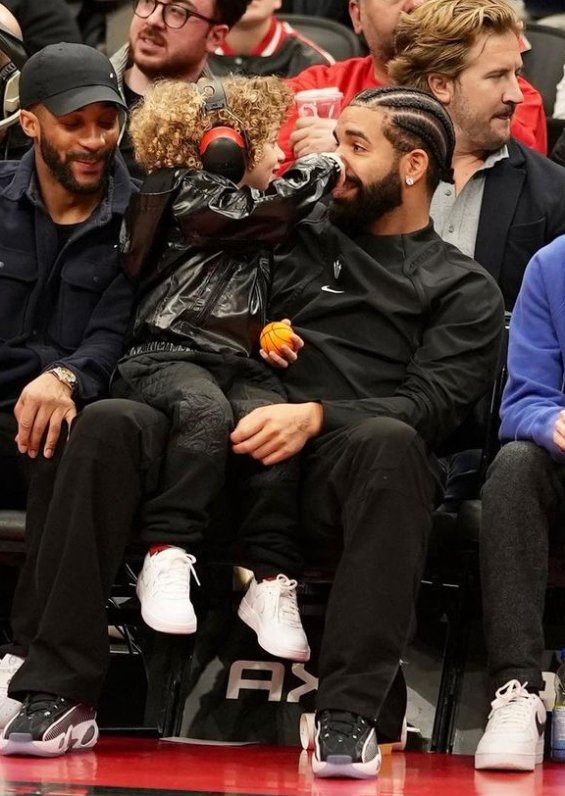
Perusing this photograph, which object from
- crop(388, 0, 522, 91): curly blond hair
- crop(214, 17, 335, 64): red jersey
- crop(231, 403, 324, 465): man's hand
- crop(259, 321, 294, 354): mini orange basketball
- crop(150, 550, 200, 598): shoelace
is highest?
crop(388, 0, 522, 91): curly blond hair

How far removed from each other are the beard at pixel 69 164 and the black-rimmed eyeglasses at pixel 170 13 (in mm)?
1135

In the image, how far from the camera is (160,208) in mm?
3602

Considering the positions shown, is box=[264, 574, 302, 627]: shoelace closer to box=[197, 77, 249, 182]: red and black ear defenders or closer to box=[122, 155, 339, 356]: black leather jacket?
box=[122, 155, 339, 356]: black leather jacket

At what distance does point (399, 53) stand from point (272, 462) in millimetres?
1821

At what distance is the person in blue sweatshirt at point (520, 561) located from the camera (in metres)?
3.17

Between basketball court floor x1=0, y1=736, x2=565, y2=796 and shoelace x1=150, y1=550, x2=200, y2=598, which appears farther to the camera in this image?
shoelace x1=150, y1=550, x2=200, y2=598

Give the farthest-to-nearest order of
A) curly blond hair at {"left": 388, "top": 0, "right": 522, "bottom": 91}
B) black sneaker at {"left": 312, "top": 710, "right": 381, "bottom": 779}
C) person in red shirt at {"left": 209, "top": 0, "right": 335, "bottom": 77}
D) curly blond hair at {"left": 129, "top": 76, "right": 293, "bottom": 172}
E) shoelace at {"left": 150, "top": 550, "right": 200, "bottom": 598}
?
person in red shirt at {"left": 209, "top": 0, "right": 335, "bottom": 77}, curly blond hair at {"left": 388, "top": 0, "right": 522, "bottom": 91}, curly blond hair at {"left": 129, "top": 76, "right": 293, "bottom": 172}, shoelace at {"left": 150, "top": 550, "right": 200, "bottom": 598}, black sneaker at {"left": 312, "top": 710, "right": 381, "bottom": 779}

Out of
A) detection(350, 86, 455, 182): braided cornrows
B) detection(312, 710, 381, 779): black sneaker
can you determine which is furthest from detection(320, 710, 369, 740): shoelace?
detection(350, 86, 455, 182): braided cornrows

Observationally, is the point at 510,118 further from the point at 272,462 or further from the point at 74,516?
the point at 74,516

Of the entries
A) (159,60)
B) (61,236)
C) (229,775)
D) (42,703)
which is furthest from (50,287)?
(229,775)

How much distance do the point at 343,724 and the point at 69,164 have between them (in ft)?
5.39

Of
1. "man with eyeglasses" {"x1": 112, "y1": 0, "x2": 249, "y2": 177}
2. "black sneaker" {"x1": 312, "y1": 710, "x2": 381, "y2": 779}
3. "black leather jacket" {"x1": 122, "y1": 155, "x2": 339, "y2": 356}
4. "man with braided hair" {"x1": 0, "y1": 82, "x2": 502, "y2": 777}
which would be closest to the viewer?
"black sneaker" {"x1": 312, "y1": 710, "x2": 381, "y2": 779}

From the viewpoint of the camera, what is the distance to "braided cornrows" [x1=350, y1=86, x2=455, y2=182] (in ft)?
12.6

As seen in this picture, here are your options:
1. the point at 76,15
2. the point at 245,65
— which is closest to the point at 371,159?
the point at 245,65
